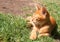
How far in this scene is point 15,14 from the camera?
6508 mm

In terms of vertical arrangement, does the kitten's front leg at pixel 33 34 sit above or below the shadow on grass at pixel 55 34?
above

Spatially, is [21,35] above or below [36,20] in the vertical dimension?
below

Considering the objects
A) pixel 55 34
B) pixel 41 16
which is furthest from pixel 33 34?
pixel 55 34

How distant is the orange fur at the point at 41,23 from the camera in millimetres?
5123

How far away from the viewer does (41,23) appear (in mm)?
5215

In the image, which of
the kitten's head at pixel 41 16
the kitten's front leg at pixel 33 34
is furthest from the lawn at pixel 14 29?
the kitten's head at pixel 41 16

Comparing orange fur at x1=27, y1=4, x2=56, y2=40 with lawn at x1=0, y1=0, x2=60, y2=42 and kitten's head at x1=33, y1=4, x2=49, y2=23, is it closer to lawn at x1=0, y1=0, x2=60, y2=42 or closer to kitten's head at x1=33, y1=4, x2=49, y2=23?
kitten's head at x1=33, y1=4, x2=49, y2=23

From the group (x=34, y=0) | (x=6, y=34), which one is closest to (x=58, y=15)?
(x=34, y=0)

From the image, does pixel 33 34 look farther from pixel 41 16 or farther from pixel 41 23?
pixel 41 16

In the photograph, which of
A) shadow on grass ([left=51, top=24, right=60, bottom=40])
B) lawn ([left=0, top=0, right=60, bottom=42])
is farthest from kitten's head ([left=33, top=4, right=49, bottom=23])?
shadow on grass ([left=51, top=24, right=60, bottom=40])

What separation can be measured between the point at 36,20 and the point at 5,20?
1.07m

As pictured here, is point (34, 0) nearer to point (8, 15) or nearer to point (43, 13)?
point (8, 15)

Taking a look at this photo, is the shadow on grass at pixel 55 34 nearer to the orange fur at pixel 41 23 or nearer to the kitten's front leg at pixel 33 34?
the orange fur at pixel 41 23

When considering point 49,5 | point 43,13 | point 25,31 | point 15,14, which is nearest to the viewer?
point 43,13
